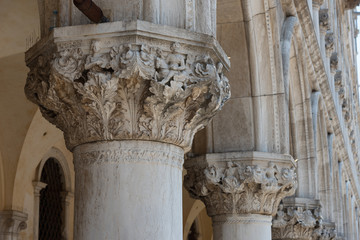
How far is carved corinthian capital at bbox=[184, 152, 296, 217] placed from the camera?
344 inches

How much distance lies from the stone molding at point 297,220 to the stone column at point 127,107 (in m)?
5.67

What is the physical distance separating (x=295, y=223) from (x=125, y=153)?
6.20 m

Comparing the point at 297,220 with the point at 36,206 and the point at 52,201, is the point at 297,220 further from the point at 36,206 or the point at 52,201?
the point at 52,201

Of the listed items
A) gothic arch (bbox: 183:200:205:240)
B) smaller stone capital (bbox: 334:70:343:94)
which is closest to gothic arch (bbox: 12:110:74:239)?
gothic arch (bbox: 183:200:205:240)

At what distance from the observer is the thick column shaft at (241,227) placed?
28.9 feet

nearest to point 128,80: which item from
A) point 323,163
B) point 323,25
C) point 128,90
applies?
point 128,90

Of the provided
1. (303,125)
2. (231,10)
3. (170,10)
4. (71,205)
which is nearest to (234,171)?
(231,10)

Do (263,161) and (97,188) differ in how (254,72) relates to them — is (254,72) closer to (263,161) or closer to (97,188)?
(263,161)

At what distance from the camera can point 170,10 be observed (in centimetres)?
602

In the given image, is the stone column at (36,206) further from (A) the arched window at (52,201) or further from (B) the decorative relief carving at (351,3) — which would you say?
(B) the decorative relief carving at (351,3)

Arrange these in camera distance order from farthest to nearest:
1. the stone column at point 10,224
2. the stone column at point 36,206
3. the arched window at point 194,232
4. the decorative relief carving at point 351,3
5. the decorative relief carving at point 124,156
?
the decorative relief carving at point 351,3, the arched window at point 194,232, the stone column at point 36,206, the stone column at point 10,224, the decorative relief carving at point 124,156

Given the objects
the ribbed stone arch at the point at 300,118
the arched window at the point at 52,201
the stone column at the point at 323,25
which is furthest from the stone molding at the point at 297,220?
the stone column at the point at 323,25

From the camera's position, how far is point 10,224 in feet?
39.8

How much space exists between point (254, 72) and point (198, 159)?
3.77 feet
